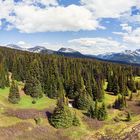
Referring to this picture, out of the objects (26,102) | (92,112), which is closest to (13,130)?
(26,102)

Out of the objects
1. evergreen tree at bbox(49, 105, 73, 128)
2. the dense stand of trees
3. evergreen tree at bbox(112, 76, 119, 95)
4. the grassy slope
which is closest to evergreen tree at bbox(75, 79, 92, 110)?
the dense stand of trees

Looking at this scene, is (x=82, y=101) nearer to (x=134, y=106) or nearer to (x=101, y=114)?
(x=101, y=114)

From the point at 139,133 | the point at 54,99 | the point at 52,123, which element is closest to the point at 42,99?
the point at 54,99

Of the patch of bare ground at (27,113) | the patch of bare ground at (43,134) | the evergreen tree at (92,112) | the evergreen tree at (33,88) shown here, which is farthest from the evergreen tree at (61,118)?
the evergreen tree at (33,88)

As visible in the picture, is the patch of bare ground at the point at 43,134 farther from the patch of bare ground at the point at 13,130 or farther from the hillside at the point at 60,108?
the patch of bare ground at the point at 13,130

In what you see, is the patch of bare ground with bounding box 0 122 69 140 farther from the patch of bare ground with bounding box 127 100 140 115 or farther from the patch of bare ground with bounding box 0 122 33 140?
the patch of bare ground with bounding box 127 100 140 115

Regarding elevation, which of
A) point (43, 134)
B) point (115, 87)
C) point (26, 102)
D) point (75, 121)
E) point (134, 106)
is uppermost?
point (115, 87)
